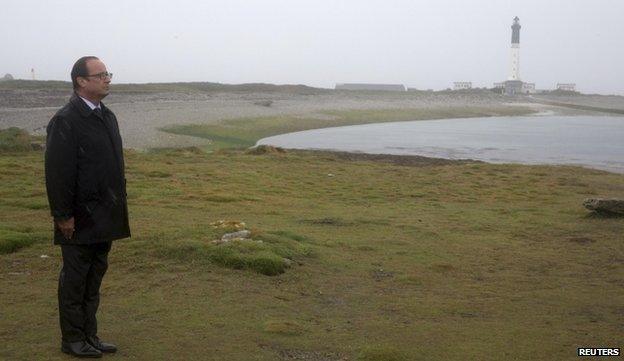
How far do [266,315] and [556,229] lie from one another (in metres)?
7.41

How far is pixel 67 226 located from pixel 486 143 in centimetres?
3682

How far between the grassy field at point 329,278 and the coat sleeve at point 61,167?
1151mm

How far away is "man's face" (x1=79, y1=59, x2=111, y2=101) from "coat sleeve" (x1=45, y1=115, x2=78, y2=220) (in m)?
0.27

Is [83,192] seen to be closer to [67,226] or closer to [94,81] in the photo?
[67,226]

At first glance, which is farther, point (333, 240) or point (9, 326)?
point (333, 240)

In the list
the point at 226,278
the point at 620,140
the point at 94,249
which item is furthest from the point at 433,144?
the point at 94,249

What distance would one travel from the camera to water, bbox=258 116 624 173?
107 ft

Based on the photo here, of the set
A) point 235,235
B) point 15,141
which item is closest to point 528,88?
point 15,141

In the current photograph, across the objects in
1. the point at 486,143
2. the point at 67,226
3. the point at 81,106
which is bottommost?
the point at 486,143

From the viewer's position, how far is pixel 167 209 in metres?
13.1

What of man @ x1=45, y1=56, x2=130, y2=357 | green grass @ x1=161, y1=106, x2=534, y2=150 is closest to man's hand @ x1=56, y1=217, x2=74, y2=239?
man @ x1=45, y1=56, x2=130, y2=357

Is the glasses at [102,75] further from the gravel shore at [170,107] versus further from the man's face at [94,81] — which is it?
the gravel shore at [170,107]

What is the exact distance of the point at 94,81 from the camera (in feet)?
18.0

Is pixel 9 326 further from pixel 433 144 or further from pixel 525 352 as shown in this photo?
pixel 433 144
